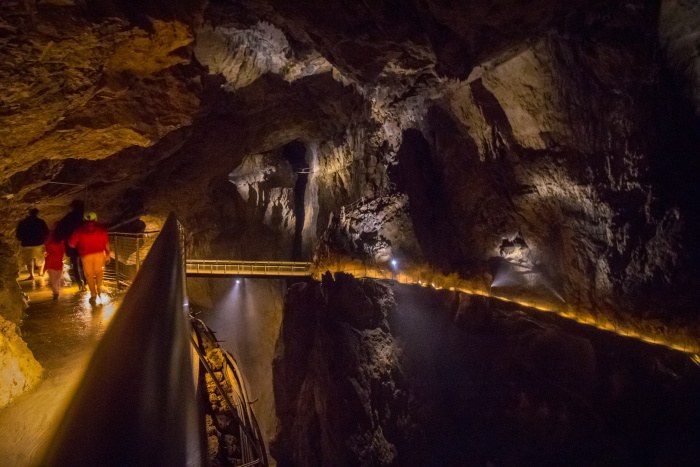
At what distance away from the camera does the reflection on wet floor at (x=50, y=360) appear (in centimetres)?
252

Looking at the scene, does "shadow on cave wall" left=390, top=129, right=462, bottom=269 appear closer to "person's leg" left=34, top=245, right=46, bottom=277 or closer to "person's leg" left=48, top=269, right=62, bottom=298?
"person's leg" left=48, top=269, right=62, bottom=298

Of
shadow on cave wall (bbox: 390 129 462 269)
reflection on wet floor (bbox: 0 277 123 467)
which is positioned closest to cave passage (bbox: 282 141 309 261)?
shadow on cave wall (bbox: 390 129 462 269)

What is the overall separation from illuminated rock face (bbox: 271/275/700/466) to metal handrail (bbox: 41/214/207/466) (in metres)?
8.10

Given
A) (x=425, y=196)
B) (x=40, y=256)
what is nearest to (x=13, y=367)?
(x=425, y=196)

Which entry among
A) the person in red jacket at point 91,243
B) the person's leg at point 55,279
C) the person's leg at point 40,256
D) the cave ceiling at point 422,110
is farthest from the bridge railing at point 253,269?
the person in red jacket at point 91,243

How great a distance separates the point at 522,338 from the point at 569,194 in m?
3.54

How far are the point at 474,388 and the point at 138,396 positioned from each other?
9565 mm

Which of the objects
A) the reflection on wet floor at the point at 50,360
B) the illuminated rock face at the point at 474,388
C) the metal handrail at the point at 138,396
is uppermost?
the metal handrail at the point at 138,396

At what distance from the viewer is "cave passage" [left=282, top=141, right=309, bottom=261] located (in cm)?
1786

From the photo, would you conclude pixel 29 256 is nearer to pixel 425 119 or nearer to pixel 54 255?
pixel 54 255

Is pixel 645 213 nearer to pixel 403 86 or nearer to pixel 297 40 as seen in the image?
pixel 403 86

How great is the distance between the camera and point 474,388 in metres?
9.13

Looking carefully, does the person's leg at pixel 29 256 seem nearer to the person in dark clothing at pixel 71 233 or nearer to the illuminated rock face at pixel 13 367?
the person in dark clothing at pixel 71 233

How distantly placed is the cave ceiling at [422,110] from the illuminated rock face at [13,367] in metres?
2.92
